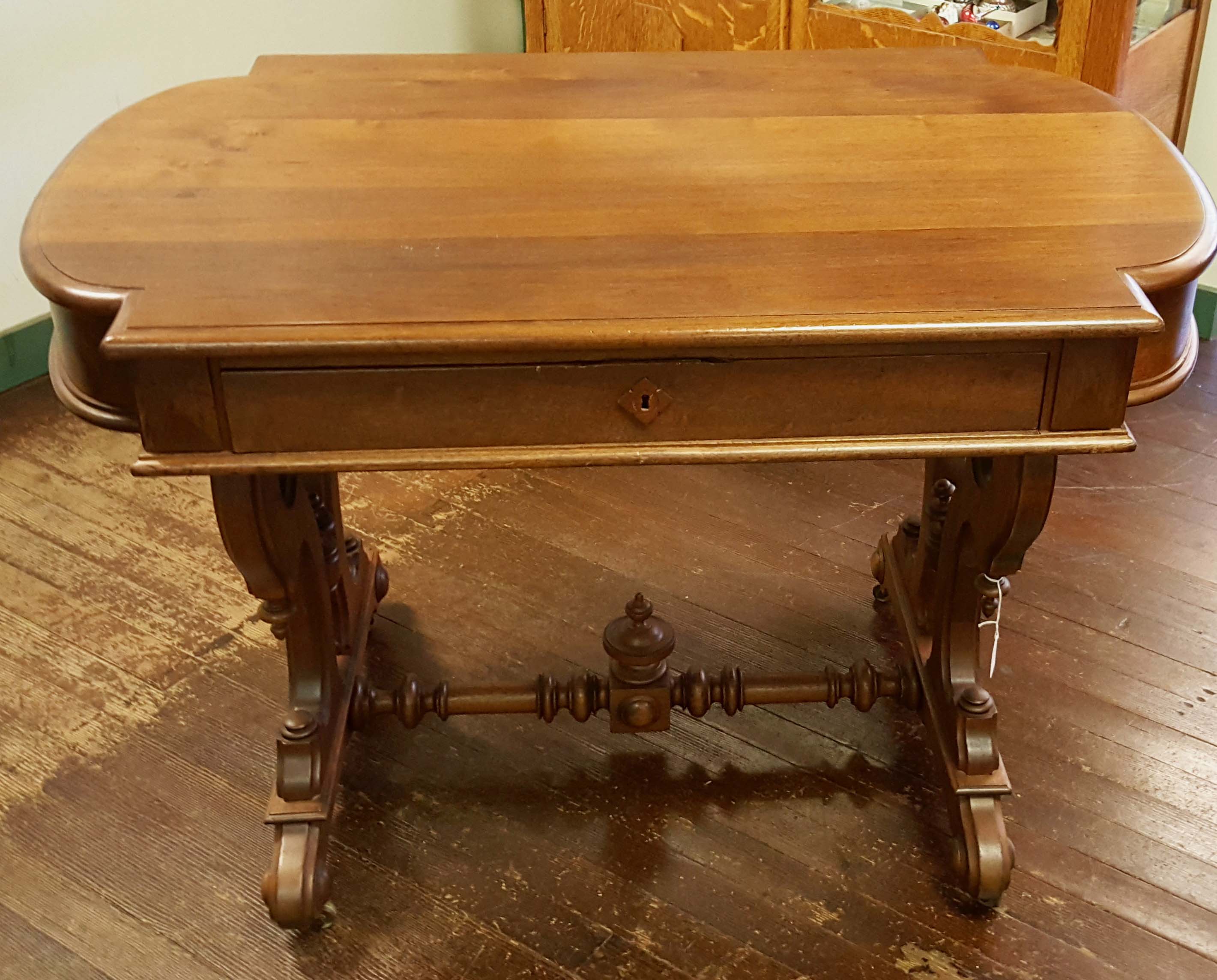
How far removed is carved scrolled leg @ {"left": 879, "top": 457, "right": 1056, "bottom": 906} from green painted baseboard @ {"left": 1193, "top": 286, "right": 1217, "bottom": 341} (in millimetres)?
1292

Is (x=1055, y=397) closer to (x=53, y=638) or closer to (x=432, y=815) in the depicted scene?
A: (x=432, y=815)

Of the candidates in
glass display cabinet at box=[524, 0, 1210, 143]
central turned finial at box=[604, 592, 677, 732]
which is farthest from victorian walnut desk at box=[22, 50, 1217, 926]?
glass display cabinet at box=[524, 0, 1210, 143]

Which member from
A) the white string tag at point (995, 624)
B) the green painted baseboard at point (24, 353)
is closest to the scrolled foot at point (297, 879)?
the white string tag at point (995, 624)

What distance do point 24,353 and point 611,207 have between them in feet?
6.30

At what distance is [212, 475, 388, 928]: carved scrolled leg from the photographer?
1459mm

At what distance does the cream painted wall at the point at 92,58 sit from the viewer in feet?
8.61

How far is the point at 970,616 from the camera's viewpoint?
174 centimetres

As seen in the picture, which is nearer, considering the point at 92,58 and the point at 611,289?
the point at 611,289

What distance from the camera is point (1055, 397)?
1.25 m

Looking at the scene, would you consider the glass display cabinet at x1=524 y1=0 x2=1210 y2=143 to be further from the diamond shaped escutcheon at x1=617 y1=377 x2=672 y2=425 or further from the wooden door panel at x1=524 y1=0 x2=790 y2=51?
the diamond shaped escutcheon at x1=617 y1=377 x2=672 y2=425

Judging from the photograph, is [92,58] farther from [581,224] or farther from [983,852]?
[983,852]

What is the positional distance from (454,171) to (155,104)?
441mm

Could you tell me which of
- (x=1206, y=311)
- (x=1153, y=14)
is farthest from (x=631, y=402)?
(x=1206, y=311)

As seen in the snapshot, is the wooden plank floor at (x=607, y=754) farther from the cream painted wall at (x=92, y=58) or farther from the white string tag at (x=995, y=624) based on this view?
the cream painted wall at (x=92, y=58)
